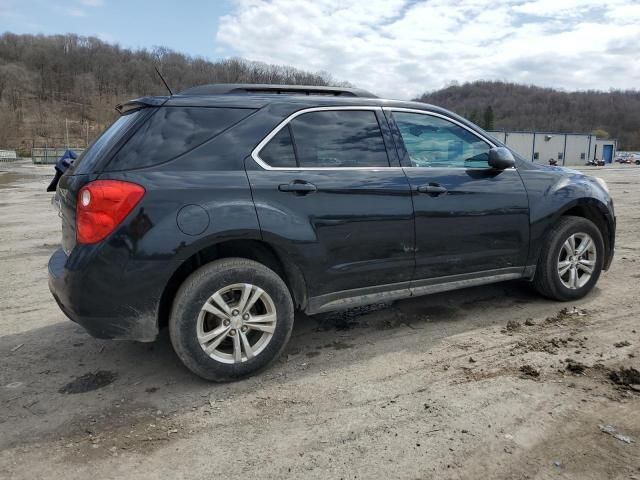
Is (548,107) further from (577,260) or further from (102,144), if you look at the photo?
(102,144)

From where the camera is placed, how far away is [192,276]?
3.16 metres

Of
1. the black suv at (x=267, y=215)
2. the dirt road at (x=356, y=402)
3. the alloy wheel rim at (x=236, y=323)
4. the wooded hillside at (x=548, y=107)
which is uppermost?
the wooded hillside at (x=548, y=107)

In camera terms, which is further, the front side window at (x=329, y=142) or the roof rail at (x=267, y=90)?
the roof rail at (x=267, y=90)

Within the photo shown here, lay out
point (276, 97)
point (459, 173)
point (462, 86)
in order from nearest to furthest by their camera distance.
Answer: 1. point (276, 97)
2. point (459, 173)
3. point (462, 86)

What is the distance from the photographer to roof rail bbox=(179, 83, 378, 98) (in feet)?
11.8

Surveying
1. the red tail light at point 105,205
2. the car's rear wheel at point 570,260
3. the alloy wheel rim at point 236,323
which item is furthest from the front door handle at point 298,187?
the car's rear wheel at point 570,260

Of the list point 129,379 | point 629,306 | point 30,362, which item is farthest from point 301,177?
point 629,306

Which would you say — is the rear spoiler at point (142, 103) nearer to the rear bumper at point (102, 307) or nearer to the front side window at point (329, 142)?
the front side window at point (329, 142)

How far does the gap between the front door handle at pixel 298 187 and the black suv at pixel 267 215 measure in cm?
2

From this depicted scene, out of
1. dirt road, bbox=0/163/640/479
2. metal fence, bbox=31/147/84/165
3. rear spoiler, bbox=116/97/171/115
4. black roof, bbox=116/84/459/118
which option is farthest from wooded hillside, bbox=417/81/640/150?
rear spoiler, bbox=116/97/171/115

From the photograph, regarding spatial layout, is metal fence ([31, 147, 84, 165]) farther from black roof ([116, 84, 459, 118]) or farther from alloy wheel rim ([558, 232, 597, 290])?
alloy wheel rim ([558, 232, 597, 290])

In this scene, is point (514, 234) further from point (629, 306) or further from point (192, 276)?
point (192, 276)

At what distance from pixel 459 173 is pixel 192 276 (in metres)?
2.26

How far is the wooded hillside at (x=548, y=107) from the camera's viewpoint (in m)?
131
